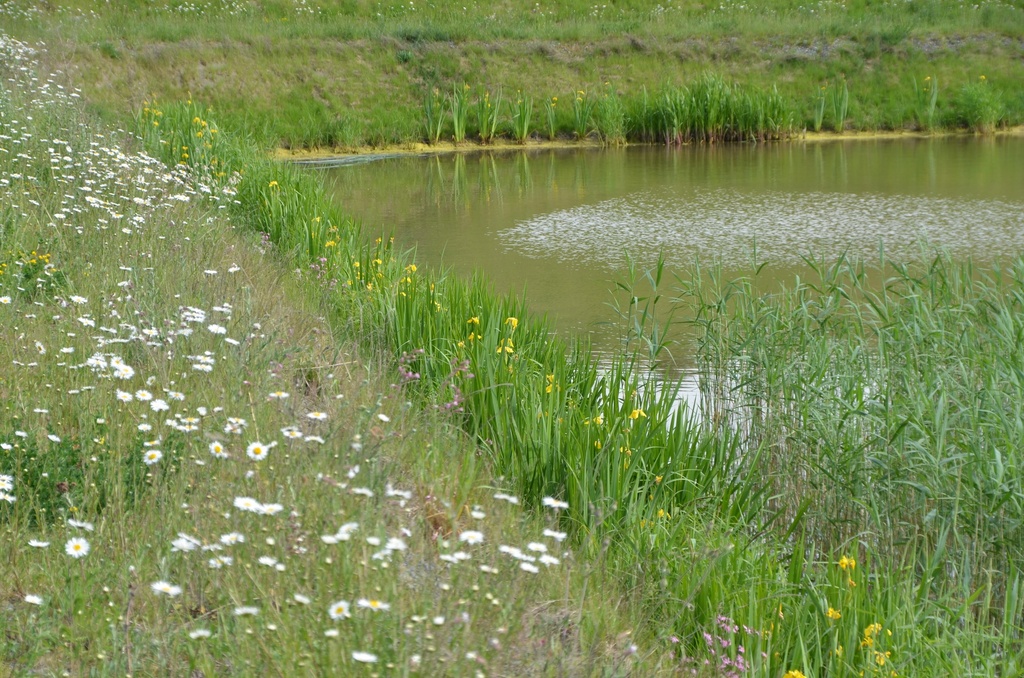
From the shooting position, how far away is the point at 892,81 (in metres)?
17.9

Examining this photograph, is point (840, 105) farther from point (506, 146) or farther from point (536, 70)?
point (506, 146)

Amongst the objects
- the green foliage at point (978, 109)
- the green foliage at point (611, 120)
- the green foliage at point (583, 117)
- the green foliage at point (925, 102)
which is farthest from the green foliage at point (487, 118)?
the green foliage at point (978, 109)

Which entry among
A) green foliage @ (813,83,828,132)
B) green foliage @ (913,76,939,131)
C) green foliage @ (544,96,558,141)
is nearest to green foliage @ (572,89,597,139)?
green foliage @ (544,96,558,141)

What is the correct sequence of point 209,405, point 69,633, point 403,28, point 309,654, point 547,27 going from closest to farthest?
point 309,654
point 69,633
point 209,405
point 403,28
point 547,27

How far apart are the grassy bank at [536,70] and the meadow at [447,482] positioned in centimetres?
1018

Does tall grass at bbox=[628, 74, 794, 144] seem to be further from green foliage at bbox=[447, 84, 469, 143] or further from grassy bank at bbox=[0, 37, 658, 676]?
grassy bank at bbox=[0, 37, 658, 676]

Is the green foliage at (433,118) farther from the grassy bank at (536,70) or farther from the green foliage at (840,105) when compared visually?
the green foliage at (840,105)

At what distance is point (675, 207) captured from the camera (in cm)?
1040

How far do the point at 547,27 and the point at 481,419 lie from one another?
661 inches

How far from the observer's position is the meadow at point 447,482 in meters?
2.02

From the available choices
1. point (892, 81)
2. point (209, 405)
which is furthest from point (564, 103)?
→ point (209, 405)

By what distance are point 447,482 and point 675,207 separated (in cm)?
754

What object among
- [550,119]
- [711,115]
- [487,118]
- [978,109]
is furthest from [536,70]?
[978,109]

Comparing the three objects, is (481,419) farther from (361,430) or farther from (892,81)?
(892,81)
